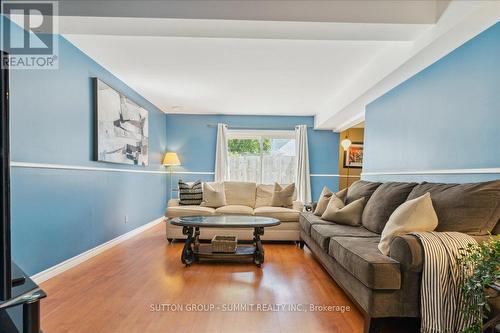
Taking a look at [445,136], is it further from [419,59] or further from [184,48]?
[184,48]

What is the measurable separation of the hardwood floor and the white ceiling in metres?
2.11

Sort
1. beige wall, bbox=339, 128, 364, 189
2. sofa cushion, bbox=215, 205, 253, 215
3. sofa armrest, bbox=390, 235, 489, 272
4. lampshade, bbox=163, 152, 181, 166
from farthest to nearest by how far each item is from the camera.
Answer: beige wall, bbox=339, 128, 364, 189, lampshade, bbox=163, 152, 181, 166, sofa cushion, bbox=215, 205, 253, 215, sofa armrest, bbox=390, 235, 489, 272

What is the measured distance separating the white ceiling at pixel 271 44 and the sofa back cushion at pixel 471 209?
3.66ft

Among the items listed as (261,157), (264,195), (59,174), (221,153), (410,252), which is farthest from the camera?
(261,157)

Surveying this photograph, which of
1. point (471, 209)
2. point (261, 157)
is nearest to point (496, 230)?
point (471, 209)

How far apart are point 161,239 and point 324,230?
2607mm

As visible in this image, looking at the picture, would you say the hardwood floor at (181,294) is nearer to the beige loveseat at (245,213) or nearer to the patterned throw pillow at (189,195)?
the beige loveseat at (245,213)

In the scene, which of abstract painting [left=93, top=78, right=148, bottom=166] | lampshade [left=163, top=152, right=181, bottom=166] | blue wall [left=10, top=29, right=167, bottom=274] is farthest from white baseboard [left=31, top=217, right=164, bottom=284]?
lampshade [left=163, top=152, right=181, bottom=166]

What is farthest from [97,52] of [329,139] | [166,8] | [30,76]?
[329,139]

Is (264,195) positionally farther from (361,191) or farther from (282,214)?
(361,191)

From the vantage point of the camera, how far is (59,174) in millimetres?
2766

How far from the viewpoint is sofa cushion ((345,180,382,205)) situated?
315 centimetres

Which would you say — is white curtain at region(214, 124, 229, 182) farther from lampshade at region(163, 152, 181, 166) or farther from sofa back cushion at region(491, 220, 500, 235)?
sofa back cushion at region(491, 220, 500, 235)

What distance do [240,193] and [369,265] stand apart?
3.31m
